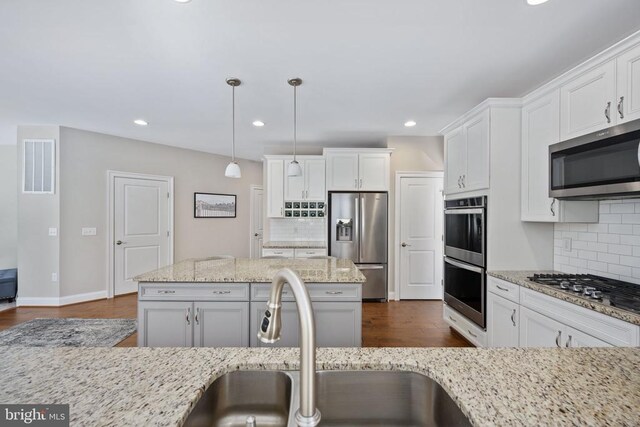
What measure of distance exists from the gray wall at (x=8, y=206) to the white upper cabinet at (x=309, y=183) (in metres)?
4.63

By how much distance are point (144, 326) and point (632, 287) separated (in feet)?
11.3

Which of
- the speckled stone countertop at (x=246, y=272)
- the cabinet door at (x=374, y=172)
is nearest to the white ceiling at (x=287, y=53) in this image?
the cabinet door at (x=374, y=172)

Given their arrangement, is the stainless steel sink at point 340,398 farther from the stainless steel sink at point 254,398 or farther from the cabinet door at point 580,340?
the cabinet door at point 580,340

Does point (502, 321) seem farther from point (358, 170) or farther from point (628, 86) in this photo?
point (358, 170)

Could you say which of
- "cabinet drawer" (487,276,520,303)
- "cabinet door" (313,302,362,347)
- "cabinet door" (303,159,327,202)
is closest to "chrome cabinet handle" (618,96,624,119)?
"cabinet drawer" (487,276,520,303)

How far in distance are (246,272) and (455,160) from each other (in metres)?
2.49

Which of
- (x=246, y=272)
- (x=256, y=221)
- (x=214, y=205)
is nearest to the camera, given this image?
(x=246, y=272)

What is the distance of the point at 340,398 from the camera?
0.90 meters

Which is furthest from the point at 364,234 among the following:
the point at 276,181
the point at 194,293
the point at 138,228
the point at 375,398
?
the point at 138,228

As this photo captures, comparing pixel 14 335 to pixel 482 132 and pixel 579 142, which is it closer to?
pixel 482 132

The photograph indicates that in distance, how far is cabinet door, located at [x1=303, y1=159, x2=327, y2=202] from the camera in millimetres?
4633

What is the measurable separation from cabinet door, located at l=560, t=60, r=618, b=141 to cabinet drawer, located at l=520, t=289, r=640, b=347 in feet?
3.89

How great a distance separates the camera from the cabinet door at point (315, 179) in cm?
463

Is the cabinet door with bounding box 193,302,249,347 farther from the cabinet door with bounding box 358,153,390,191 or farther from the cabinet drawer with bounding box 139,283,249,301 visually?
the cabinet door with bounding box 358,153,390,191
